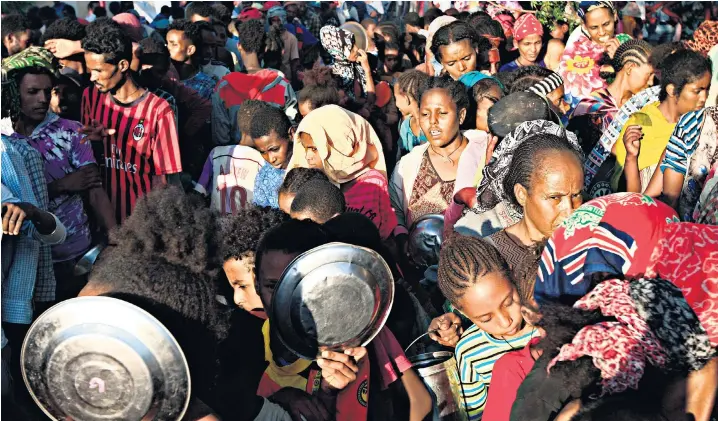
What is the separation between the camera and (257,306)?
3.10m

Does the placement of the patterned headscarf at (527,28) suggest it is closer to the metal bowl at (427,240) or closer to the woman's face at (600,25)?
the woman's face at (600,25)

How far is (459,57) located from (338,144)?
195 cm

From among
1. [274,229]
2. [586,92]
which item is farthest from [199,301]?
[586,92]

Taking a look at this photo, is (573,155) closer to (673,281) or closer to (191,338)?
(673,281)

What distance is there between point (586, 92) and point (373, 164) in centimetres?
239

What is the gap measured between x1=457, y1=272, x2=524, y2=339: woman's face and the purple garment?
2676 mm

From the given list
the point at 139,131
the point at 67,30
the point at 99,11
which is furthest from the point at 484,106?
the point at 99,11

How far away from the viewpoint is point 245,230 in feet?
10.5

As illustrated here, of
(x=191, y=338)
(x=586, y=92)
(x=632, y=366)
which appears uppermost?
(x=191, y=338)

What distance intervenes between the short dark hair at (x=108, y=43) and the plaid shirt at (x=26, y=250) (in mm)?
1216

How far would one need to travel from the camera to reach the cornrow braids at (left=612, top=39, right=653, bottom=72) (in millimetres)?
5891

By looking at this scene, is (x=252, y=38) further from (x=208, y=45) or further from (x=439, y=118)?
(x=439, y=118)

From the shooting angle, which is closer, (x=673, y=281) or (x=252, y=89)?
(x=673, y=281)

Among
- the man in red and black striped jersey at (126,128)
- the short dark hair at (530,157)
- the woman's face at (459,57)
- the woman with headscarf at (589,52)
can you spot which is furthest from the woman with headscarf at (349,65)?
the short dark hair at (530,157)
